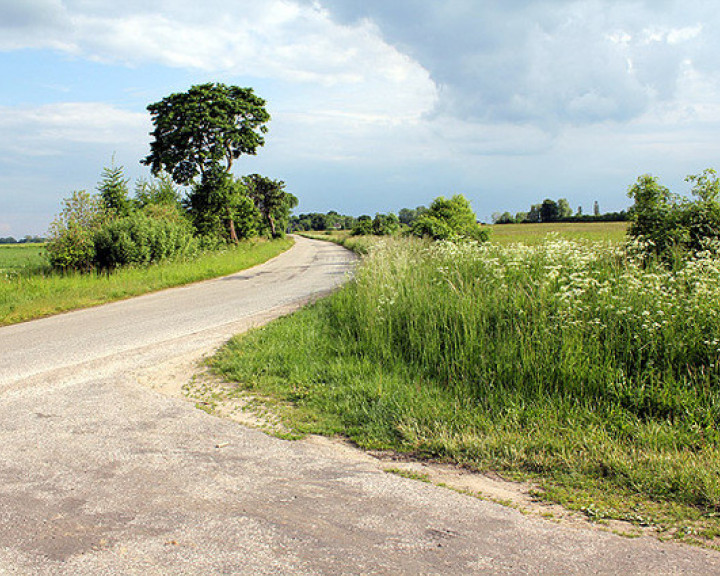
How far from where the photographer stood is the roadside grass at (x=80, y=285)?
13055 millimetres

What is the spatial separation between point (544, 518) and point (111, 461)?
361 centimetres

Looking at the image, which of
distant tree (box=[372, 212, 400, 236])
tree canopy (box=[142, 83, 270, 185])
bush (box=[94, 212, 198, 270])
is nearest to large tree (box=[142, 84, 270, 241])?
tree canopy (box=[142, 83, 270, 185])

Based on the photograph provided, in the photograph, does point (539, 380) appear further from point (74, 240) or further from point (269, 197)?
point (269, 197)

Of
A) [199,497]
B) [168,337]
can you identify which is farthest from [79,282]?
[199,497]

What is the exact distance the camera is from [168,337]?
9516 millimetres

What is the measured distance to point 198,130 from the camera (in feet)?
112

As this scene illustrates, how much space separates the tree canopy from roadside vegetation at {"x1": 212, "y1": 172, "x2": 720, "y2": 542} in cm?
2886

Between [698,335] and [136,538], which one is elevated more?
[698,335]

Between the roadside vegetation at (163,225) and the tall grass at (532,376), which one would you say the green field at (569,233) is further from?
the roadside vegetation at (163,225)

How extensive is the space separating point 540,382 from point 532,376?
16 cm

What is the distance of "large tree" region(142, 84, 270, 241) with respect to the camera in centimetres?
3391

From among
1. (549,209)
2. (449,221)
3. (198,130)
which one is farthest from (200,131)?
(549,209)

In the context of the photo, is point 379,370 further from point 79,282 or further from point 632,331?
point 79,282

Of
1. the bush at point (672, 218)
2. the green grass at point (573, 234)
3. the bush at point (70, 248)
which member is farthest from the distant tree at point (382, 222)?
the bush at point (672, 218)
